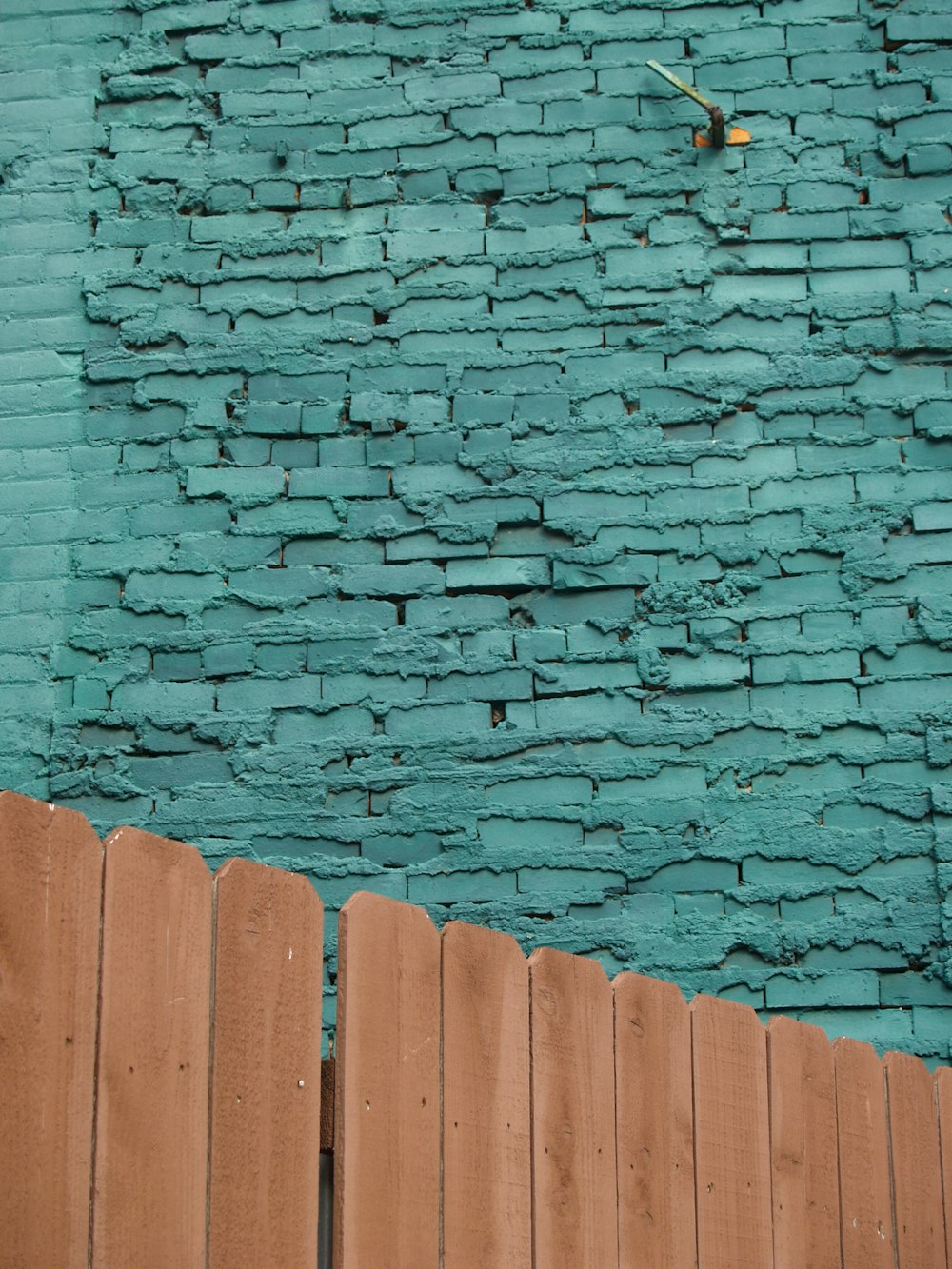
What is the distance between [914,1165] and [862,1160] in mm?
203

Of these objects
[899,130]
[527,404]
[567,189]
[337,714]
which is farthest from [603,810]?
[899,130]

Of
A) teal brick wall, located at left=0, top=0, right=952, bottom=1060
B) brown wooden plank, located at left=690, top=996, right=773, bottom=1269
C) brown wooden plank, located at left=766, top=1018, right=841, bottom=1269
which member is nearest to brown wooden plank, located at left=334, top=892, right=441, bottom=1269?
brown wooden plank, located at left=690, top=996, right=773, bottom=1269

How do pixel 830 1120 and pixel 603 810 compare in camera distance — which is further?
pixel 603 810

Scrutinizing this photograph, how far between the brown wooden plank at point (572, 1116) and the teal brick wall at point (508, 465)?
163cm

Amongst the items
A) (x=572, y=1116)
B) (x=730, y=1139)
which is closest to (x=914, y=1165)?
(x=730, y=1139)

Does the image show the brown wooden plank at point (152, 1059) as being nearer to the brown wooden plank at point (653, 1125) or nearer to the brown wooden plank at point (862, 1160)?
the brown wooden plank at point (653, 1125)

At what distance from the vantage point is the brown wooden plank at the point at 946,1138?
3090 mm

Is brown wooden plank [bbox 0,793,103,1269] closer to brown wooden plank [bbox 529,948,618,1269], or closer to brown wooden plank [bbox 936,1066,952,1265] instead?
A: brown wooden plank [bbox 529,948,618,1269]

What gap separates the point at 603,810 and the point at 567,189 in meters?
1.90

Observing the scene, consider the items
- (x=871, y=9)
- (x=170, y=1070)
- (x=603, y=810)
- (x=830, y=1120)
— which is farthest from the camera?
(x=871, y=9)

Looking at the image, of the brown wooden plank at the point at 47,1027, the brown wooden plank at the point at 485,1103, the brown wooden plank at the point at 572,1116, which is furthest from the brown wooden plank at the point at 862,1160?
the brown wooden plank at the point at 47,1027

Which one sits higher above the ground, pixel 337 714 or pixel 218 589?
pixel 218 589

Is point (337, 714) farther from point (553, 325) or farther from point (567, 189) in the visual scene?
point (567, 189)

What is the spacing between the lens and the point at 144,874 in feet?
5.84
